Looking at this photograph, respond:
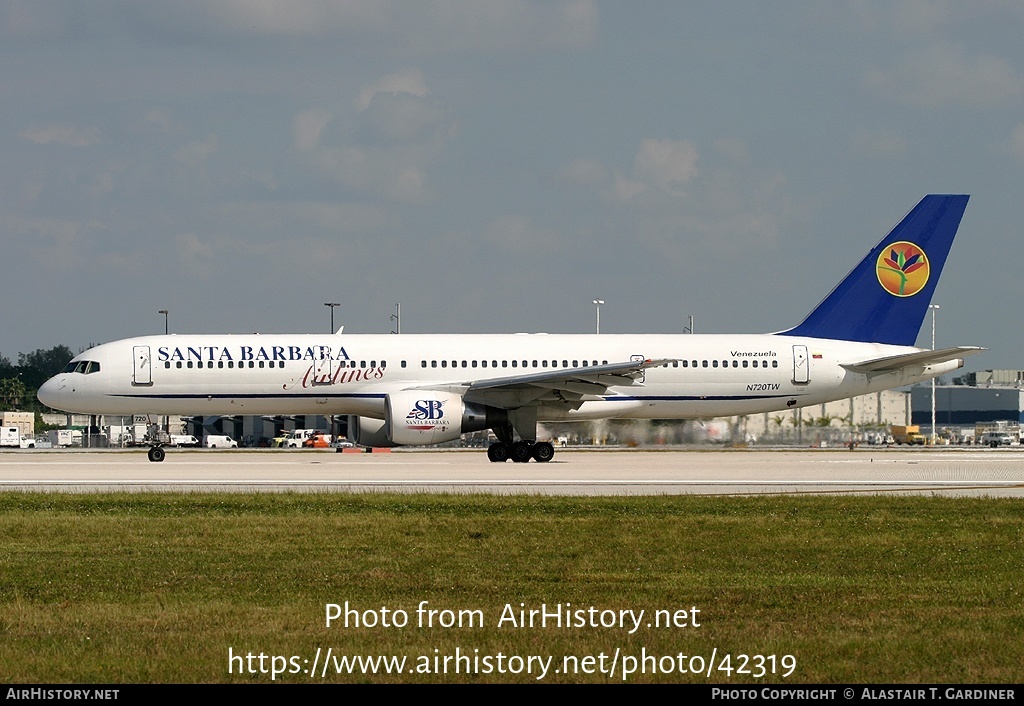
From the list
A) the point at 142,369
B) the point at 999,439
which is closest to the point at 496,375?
the point at 142,369

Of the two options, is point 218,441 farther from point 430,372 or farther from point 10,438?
point 430,372

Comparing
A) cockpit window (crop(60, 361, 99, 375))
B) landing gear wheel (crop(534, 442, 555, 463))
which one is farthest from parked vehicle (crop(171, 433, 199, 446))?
landing gear wheel (crop(534, 442, 555, 463))

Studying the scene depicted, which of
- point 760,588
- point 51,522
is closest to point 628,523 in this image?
point 760,588

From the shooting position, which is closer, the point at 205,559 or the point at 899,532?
the point at 205,559

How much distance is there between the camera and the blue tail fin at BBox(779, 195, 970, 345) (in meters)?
41.7

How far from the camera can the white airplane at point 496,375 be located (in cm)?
3762

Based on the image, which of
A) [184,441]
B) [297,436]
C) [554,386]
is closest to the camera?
[554,386]

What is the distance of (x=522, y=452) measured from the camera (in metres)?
37.2

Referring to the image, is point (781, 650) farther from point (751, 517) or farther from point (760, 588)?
point (751, 517)

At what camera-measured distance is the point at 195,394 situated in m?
38.5

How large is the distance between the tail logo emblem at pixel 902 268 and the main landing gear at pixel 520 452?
13.0 m

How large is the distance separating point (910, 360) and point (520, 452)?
1251cm

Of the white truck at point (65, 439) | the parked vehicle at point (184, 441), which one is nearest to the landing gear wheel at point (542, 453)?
the parked vehicle at point (184, 441)
